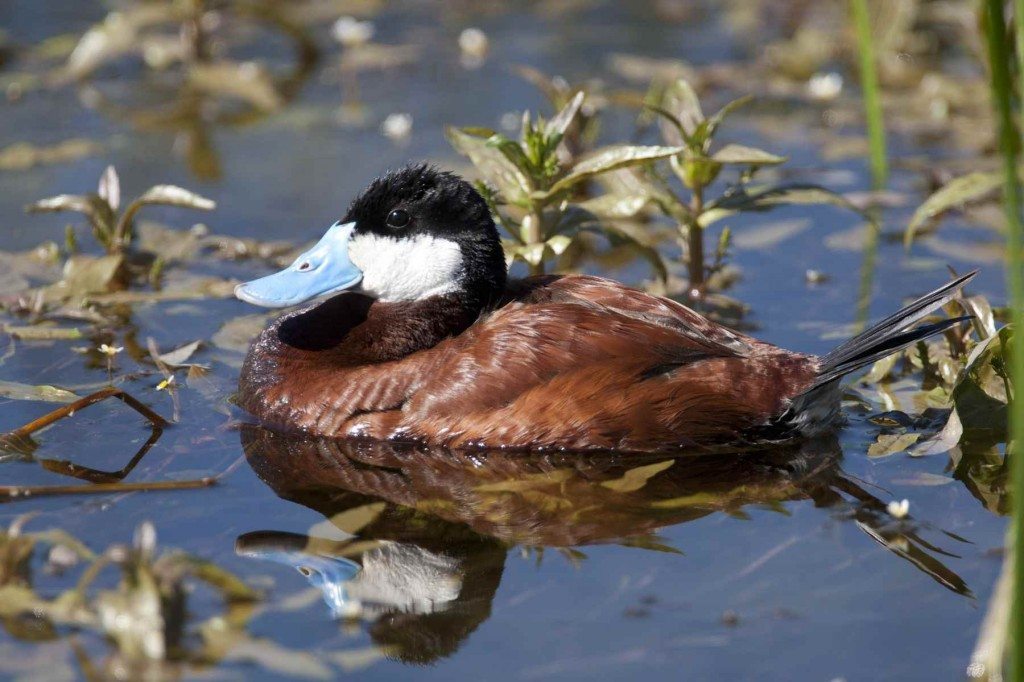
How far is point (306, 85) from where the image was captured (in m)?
8.35

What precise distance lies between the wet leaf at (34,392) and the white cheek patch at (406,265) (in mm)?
1013

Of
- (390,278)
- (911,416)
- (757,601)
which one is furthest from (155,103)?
(757,601)

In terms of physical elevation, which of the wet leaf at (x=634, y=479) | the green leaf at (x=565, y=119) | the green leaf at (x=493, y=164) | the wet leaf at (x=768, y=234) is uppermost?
the green leaf at (x=565, y=119)

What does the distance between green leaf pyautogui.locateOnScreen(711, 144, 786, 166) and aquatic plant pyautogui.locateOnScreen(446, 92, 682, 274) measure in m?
0.27

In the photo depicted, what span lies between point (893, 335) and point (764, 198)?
47.6 inches

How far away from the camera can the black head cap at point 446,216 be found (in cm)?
434

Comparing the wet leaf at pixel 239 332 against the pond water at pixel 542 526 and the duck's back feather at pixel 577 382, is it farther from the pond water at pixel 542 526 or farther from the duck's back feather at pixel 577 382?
the duck's back feather at pixel 577 382

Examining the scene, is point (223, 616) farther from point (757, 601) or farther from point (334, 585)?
point (757, 601)

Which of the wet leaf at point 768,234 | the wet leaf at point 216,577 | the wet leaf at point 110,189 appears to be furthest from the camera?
the wet leaf at point 768,234

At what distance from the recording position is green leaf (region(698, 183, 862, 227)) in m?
4.96

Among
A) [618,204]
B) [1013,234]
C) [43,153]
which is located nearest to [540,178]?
[618,204]

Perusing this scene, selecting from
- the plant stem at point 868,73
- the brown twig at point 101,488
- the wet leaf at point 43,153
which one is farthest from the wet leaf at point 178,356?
the wet leaf at point 43,153

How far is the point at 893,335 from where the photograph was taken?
156 inches

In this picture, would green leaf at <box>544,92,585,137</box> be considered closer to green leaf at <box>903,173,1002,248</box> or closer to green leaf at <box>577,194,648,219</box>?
green leaf at <box>577,194,648,219</box>
